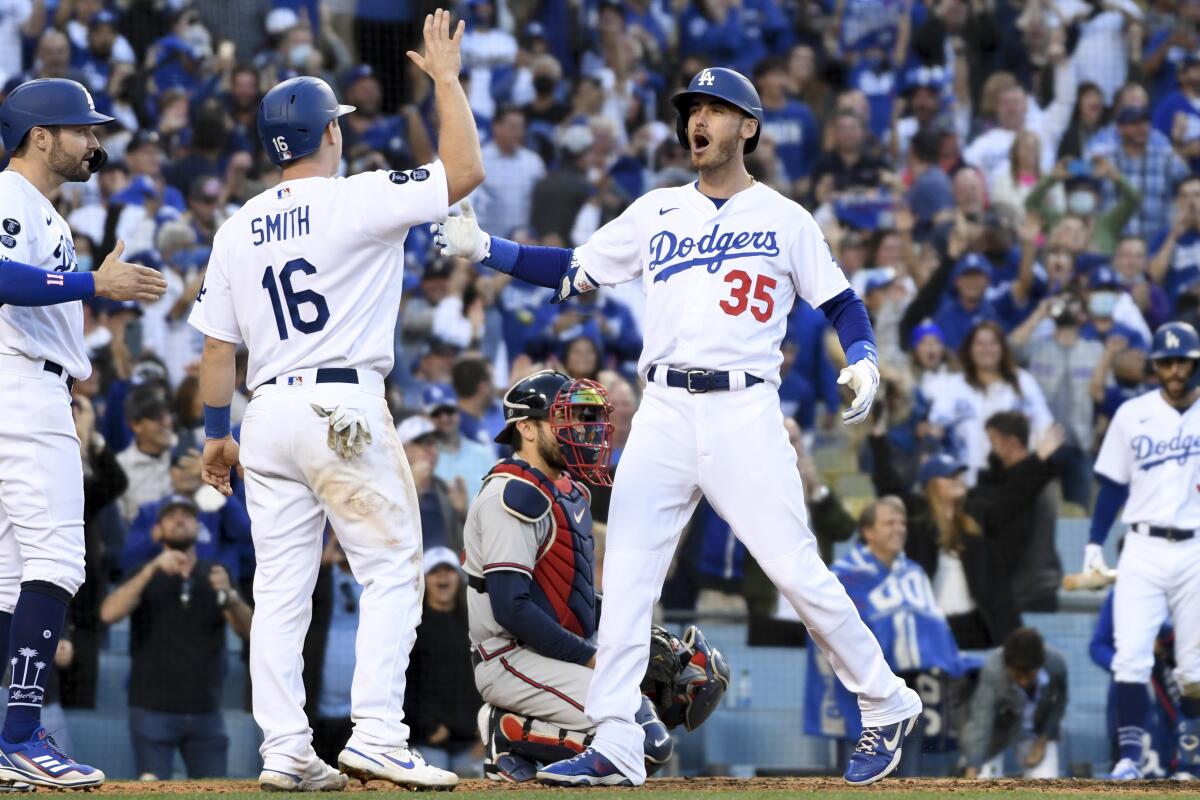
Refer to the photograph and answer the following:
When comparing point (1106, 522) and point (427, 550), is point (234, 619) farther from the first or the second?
point (1106, 522)

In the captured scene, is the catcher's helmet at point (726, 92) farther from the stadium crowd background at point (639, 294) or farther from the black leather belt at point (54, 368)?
the stadium crowd background at point (639, 294)

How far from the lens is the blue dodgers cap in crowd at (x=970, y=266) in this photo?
10.8 metres

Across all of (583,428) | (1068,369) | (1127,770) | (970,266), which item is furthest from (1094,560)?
(583,428)

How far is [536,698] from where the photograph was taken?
18.1 ft

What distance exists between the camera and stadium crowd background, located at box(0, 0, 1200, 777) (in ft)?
27.4

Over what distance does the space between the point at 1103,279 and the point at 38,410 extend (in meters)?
7.84

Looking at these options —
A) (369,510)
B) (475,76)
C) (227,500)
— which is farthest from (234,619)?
(475,76)

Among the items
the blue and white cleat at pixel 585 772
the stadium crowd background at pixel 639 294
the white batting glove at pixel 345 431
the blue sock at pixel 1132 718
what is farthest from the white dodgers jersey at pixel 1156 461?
the white batting glove at pixel 345 431

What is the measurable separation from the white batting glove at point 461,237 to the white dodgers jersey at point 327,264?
0.31 m

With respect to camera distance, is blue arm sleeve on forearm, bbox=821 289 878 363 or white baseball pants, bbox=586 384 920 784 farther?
blue arm sleeve on forearm, bbox=821 289 878 363

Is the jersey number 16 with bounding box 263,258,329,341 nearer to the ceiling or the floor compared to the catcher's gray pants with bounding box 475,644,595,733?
nearer to the ceiling

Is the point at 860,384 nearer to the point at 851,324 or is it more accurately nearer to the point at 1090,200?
the point at 851,324

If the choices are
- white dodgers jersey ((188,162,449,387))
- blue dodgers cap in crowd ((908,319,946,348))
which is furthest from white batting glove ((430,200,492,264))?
blue dodgers cap in crowd ((908,319,946,348))

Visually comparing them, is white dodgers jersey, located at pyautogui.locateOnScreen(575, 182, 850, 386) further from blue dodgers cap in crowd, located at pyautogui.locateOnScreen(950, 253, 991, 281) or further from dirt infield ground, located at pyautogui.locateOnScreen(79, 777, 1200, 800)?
blue dodgers cap in crowd, located at pyautogui.locateOnScreen(950, 253, 991, 281)
